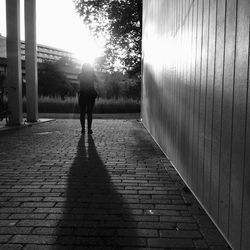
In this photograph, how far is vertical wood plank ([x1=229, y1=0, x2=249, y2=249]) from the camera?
2605 millimetres

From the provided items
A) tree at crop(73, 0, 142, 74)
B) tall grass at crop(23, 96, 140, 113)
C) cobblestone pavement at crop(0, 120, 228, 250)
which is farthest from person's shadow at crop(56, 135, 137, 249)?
tree at crop(73, 0, 142, 74)

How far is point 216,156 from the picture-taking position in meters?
3.36

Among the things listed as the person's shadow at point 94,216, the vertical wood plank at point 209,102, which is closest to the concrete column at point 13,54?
the person's shadow at point 94,216

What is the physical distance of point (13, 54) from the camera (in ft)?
41.3

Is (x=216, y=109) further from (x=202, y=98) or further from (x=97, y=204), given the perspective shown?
(x=97, y=204)

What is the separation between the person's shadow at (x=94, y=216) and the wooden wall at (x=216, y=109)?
0.77m

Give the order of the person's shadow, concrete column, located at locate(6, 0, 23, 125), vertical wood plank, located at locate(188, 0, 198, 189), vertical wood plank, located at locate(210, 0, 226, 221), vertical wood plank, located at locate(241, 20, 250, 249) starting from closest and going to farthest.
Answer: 1. vertical wood plank, located at locate(241, 20, 250, 249)
2. the person's shadow
3. vertical wood plank, located at locate(210, 0, 226, 221)
4. vertical wood plank, located at locate(188, 0, 198, 189)
5. concrete column, located at locate(6, 0, 23, 125)

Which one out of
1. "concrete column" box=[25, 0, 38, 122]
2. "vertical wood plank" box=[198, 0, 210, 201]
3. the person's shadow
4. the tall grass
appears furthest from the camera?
the tall grass

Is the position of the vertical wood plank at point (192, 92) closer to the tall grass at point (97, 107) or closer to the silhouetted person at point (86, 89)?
the silhouetted person at point (86, 89)

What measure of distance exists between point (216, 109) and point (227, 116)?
354mm

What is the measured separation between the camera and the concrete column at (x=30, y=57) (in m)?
14.3

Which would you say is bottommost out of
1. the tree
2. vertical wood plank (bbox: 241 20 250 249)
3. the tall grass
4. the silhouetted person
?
the tall grass

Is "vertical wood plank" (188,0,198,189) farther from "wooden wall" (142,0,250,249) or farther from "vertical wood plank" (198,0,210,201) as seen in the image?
"vertical wood plank" (198,0,210,201)

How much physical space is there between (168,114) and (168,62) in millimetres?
883
